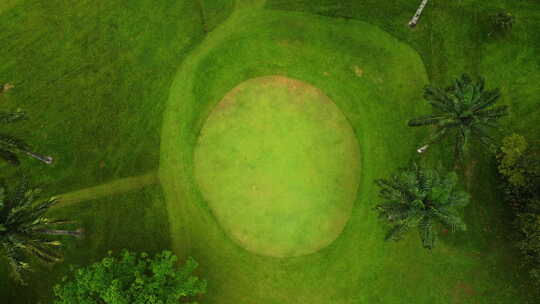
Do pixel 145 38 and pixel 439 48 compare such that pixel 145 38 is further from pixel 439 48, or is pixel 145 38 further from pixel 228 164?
pixel 439 48

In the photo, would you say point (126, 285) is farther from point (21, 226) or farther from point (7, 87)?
point (7, 87)

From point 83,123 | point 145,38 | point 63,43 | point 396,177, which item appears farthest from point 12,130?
point 396,177

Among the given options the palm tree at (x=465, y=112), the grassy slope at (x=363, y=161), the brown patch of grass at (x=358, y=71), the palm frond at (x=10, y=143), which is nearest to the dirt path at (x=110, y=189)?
the grassy slope at (x=363, y=161)

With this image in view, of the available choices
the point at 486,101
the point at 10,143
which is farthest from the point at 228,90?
the point at 486,101

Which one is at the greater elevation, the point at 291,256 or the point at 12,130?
the point at 12,130

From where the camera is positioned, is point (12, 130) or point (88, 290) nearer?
point (88, 290)

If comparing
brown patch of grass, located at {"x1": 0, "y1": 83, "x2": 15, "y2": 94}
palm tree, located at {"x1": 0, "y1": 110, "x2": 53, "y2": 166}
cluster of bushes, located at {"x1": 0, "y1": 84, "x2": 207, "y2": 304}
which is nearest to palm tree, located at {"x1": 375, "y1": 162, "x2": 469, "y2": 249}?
cluster of bushes, located at {"x1": 0, "y1": 84, "x2": 207, "y2": 304}

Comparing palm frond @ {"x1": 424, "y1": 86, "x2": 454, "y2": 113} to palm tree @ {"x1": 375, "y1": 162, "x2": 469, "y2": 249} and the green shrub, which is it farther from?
the green shrub
